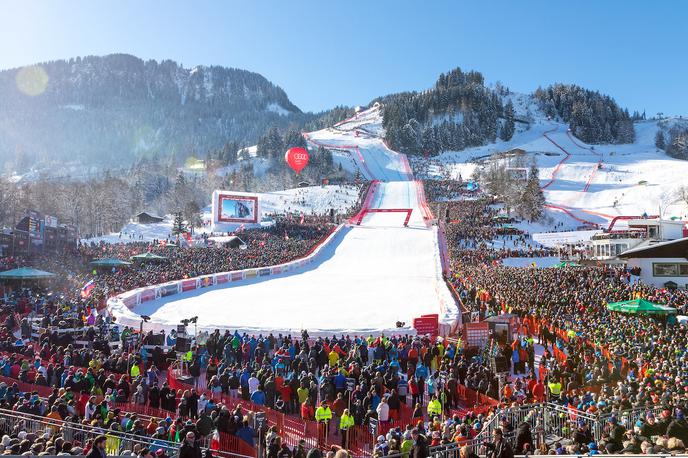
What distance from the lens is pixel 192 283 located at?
29.1 m

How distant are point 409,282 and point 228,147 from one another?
10921cm

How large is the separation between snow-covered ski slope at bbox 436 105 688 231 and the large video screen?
98.5ft

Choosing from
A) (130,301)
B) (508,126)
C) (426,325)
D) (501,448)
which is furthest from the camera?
(508,126)

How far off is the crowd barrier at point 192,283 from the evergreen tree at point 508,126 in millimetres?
108620

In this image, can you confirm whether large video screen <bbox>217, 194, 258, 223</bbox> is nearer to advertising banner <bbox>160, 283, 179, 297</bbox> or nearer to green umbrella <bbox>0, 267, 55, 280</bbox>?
advertising banner <bbox>160, 283, 179, 297</bbox>

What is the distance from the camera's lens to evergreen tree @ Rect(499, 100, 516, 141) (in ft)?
458

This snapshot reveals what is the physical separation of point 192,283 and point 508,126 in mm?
125619

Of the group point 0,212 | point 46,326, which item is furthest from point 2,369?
point 0,212

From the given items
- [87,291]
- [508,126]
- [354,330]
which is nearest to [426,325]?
[354,330]

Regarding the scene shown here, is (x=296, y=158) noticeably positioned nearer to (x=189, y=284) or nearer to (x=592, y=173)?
(x=189, y=284)

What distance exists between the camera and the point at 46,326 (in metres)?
16.0

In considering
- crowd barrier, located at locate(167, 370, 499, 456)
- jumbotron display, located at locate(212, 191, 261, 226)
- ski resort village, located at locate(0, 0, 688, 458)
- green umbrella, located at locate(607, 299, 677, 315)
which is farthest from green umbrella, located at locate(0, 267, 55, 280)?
jumbotron display, located at locate(212, 191, 261, 226)

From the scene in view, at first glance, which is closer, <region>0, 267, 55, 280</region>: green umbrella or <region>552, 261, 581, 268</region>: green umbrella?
<region>0, 267, 55, 280</region>: green umbrella

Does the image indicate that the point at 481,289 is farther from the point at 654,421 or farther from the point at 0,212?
the point at 0,212
